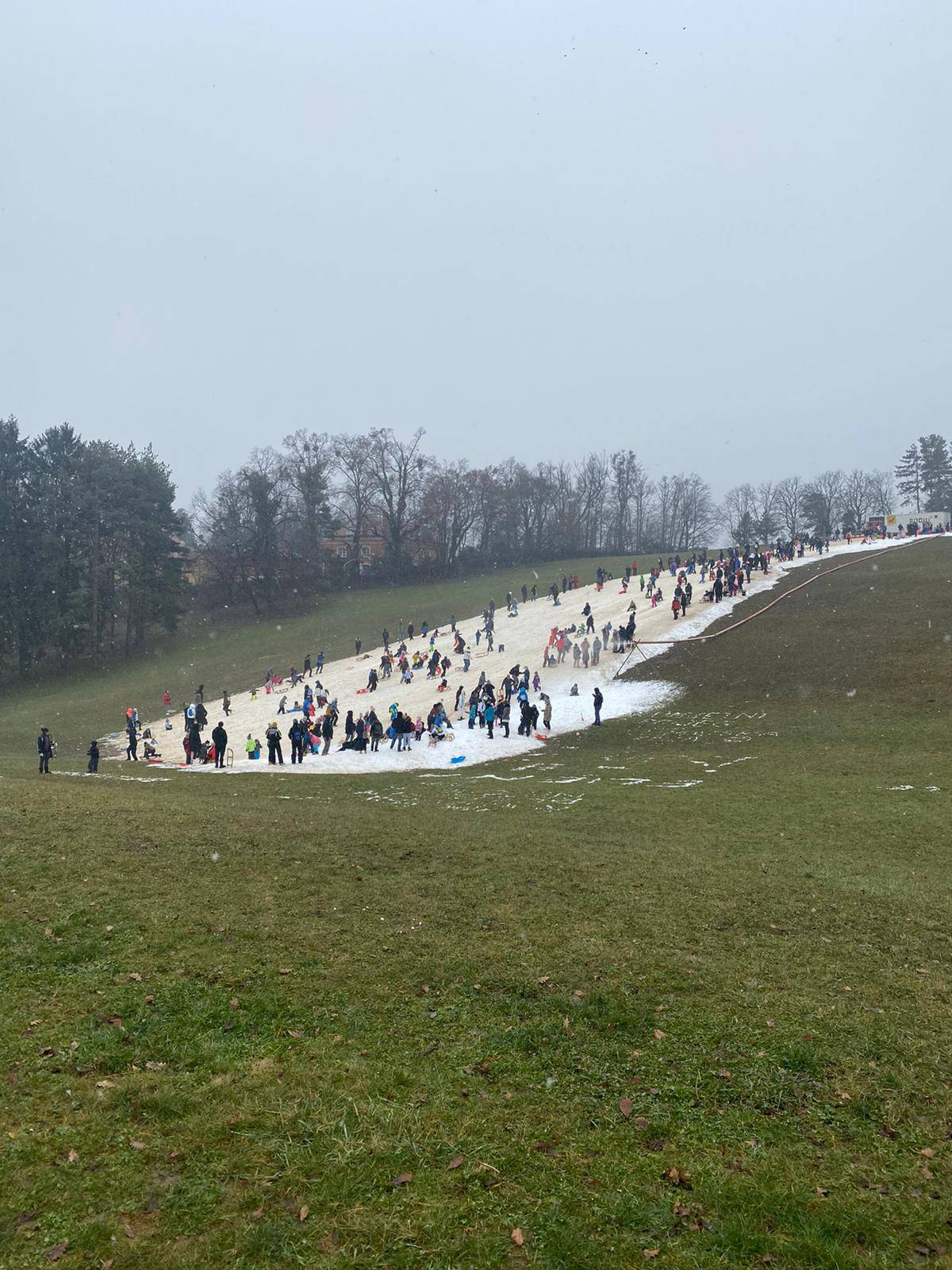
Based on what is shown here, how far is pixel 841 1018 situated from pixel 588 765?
15.3 m

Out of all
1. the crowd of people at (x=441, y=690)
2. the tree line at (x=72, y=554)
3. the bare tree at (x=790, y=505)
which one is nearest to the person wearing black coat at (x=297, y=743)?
the crowd of people at (x=441, y=690)

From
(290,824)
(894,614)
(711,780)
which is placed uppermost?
(894,614)

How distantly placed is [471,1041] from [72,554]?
64.0m

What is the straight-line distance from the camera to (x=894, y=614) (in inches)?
1326

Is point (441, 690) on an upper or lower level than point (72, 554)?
lower

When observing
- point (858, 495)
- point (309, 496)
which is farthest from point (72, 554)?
point (858, 495)

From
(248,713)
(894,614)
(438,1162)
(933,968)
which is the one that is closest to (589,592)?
(894,614)

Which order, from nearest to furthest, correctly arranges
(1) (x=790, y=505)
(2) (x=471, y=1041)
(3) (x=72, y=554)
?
1. (2) (x=471, y=1041)
2. (3) (x=72, y=554)
3. (1) (x=790, y=505)

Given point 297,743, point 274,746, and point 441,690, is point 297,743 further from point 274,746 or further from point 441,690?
point 441,690

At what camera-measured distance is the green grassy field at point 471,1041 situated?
439 centimetres

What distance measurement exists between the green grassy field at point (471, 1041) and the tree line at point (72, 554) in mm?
48657

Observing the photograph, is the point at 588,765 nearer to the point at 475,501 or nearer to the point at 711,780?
the point at 711,780

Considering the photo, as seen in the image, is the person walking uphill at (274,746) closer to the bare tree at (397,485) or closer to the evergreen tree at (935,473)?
the bare tree at (397,485)

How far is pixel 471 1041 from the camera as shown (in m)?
6.47
